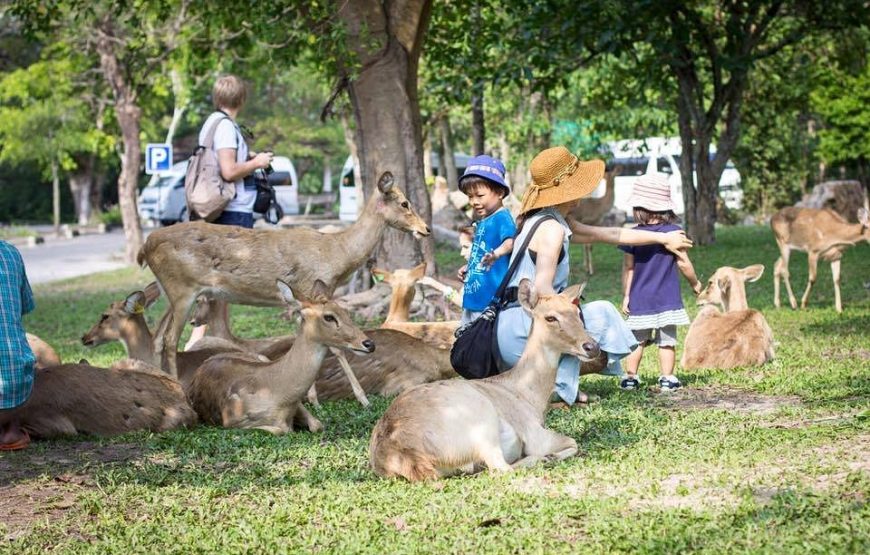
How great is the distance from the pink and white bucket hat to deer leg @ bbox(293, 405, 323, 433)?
98.5 inches

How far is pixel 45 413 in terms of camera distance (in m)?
7.19

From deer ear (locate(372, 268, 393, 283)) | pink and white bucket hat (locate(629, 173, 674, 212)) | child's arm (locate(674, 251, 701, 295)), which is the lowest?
deer ear (locate(372, 268, 393, 283))

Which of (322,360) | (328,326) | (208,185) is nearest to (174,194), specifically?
(208,185)

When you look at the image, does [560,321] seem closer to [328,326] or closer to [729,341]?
[328,326]

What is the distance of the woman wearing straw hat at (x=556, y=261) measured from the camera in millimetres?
6785

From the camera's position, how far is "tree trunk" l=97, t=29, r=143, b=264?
23.8m

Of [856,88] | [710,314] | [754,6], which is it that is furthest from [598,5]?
[856,88]

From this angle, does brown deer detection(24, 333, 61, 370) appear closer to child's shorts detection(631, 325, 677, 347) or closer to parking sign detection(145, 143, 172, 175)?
child's shorts detection(631, 325, 677, 347)

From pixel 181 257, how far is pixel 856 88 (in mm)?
23772

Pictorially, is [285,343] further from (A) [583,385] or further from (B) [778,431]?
(B) [778,431]

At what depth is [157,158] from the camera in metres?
24.2

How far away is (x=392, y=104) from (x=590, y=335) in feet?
22.3

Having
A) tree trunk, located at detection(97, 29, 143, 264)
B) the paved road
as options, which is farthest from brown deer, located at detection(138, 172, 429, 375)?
the paved road

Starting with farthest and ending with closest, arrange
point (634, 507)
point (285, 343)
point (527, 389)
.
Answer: point (285, 343) → point (527, 389) → point (634, 507)
